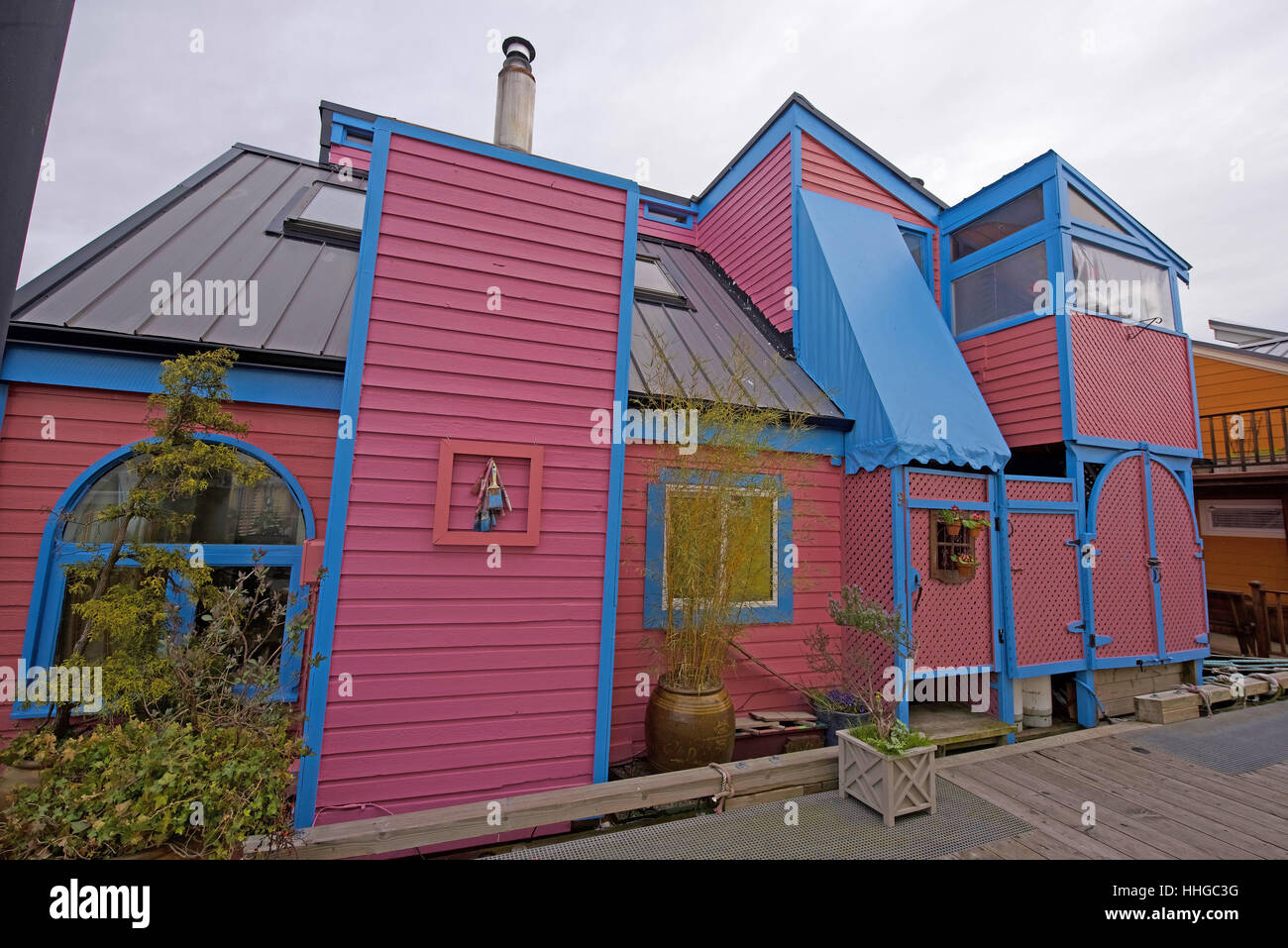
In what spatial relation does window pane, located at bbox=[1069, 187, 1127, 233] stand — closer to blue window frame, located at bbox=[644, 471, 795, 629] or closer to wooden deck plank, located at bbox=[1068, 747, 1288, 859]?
blue window frame, located at bbox=[644, 471, 795, 629]

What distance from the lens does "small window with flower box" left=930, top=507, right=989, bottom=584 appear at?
4.80 m

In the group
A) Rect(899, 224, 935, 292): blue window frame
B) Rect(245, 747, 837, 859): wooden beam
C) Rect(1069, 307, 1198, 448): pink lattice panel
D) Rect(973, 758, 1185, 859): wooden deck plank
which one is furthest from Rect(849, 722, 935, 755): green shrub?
Rect(899, 224, 935, 292): blue window frame

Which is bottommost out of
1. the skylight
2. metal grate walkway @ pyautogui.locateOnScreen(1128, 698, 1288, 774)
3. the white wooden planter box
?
metal grate walkway @ pyautogui.locateOnScreen(1128, 698, 1288, 774)

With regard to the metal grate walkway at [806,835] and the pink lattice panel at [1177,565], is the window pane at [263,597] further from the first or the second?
the pink lattice panel at [1177,565]

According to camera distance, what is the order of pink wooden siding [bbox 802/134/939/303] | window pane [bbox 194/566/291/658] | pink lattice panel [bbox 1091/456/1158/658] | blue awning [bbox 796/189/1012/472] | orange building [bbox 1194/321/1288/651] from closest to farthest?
window pane [bbox 194/566/291/658]
blue awning [bbox 796/189/1012/472]
pink lattice panel [bbox 1091/456/1158/658]
pink wooden siding [bbox 802/134/939/303]
orange building [bbox 1194/321/1288/651]

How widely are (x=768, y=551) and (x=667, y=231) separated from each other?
19.5ft

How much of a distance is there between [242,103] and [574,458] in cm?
697

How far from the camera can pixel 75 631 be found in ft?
10.4

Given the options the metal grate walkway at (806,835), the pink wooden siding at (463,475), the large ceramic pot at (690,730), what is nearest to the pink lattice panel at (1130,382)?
the metal grate walkway at (806,835)

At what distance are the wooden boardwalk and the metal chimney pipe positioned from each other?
5382mm

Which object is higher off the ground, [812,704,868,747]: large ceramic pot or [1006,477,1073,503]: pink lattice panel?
[1006,477,1073,503]: pink lattice panel

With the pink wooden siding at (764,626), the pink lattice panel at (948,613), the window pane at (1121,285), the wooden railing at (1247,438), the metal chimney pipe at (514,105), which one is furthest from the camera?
the wooden railing at (1247,438)

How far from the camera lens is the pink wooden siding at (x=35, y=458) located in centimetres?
303

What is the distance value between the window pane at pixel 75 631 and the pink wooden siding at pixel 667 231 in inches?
293
